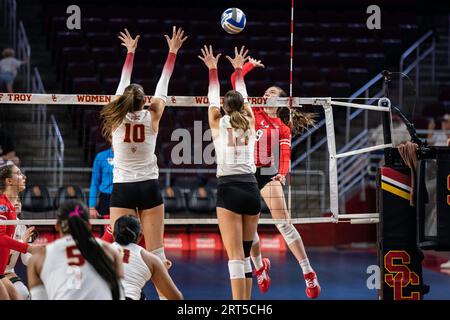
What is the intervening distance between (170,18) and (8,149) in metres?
7.01

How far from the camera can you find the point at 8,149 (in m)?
14.8

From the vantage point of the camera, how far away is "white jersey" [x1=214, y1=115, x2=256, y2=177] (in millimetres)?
8664

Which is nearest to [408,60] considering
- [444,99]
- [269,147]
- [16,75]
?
[444,99]

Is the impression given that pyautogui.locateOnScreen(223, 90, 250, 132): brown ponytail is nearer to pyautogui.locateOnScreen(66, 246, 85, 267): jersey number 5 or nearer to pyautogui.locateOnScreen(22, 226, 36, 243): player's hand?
pyautogui.locateOnScreen(22, 226, 36, 243): player's hand

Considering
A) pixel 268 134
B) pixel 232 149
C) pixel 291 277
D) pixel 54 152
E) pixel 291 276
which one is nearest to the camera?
pixel 232 149

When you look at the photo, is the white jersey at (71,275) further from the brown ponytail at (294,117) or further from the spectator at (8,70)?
the spectator at (8,70)

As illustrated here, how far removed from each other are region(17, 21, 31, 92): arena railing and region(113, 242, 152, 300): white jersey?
1164 cm

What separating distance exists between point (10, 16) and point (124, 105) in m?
12.3

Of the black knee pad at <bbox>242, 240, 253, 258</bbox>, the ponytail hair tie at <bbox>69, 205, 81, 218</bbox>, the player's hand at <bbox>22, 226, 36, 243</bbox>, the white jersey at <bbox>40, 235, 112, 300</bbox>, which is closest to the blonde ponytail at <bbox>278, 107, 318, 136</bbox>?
the black knee pad at <bbox>242, 240, 253, 258</bbox>

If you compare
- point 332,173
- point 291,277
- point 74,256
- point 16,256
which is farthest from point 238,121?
point 291,277

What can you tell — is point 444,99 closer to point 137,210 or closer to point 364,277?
point 364,277

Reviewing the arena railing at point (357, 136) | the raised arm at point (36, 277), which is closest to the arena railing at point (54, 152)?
the arena railing at point (357, 136)

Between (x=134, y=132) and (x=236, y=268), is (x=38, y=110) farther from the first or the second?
(x=236, y=268)

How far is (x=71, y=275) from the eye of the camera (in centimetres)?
609
